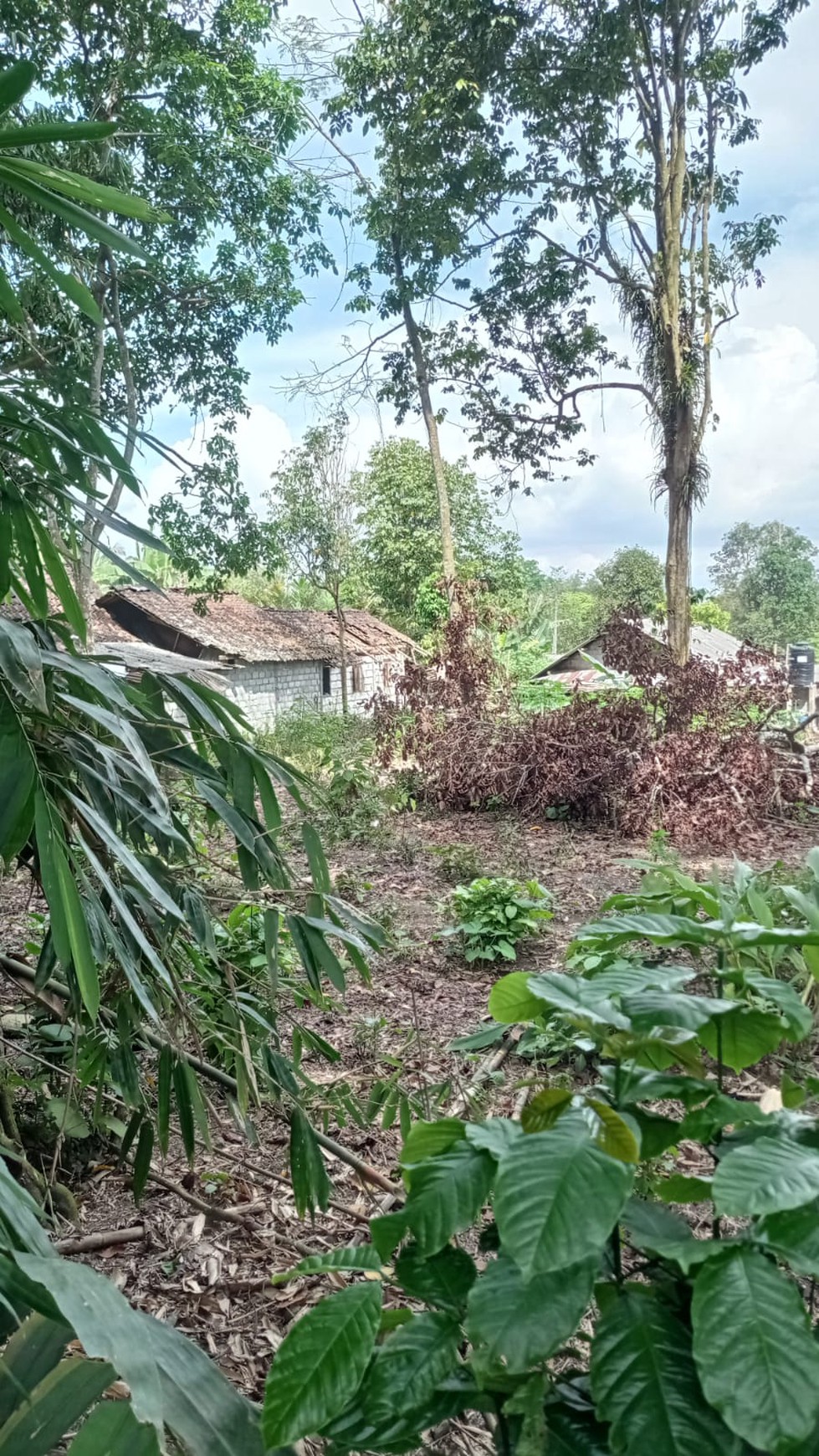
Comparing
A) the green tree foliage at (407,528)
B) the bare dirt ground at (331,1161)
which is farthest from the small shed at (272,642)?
the bare dirt ground at (331,1161)

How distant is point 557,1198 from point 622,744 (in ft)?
14.2

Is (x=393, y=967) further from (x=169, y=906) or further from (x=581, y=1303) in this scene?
(x=581, y=1303)

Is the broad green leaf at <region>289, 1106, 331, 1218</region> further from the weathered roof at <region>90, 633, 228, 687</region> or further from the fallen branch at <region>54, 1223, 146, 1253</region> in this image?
the weathered roof at <region>90, 633, 228, 687</region>

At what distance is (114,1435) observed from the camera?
299 mm

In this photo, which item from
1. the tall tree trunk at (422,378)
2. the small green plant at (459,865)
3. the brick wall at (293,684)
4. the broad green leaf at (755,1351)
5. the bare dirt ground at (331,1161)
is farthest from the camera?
the brick wall at (293,684)

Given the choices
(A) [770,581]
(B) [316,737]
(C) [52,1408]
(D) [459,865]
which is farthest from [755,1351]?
(A) [770,581]

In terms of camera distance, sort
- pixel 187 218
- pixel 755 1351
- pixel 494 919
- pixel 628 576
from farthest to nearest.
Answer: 1. pixel 628 576
2. pixel 187 218
3. pixel 494 919
4. pixel 755 1351

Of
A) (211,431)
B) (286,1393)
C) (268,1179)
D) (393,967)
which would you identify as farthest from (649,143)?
(286,1393)

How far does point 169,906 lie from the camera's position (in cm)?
54

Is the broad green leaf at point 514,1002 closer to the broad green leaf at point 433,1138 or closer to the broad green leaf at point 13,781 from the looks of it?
the broad green leaf at point 433,1138

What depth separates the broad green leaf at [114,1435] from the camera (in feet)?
0.97

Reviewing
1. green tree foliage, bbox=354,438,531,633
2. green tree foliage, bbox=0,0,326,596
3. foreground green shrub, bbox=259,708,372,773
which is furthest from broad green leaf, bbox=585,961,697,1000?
green tree foliage, bbox=354,438,531,633

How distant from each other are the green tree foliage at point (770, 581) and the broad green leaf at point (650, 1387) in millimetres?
12946

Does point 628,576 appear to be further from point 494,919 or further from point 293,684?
point 494,919
